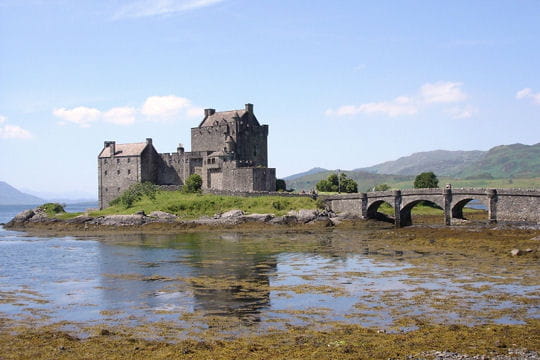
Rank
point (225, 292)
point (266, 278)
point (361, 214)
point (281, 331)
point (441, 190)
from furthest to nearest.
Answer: point (361, 214) → point (441, 190) → point (266, 278) → point (225, 292) → point (281, 331)

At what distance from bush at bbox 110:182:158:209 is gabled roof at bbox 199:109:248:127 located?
48.2 feet

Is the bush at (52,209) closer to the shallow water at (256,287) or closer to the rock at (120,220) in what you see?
the rock at (120,220)

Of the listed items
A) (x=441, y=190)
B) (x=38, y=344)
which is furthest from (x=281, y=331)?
(x=441, y=190)

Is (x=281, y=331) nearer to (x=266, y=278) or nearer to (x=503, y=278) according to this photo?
(x=266, y=278)

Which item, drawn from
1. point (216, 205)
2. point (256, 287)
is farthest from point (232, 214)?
point (256, 287)

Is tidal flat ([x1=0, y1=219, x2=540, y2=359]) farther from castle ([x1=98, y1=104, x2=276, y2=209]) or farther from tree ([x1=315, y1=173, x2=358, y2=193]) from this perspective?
tree ([x1=315, y1=173, x2=358, y2=193])

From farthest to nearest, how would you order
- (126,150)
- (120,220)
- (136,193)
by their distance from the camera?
(126,150)
(136,193)
(120,220)

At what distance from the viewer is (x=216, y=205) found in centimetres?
8588

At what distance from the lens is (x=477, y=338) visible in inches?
890

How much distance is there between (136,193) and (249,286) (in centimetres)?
6210

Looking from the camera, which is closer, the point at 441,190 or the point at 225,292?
the point at 225,292

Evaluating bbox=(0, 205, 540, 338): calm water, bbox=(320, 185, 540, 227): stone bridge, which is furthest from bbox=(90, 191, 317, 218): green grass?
bbox=(0, 205, 540, 338): calm water

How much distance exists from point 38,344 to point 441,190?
61.4 metres

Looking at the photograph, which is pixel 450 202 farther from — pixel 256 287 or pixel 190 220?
pixel 256 287
